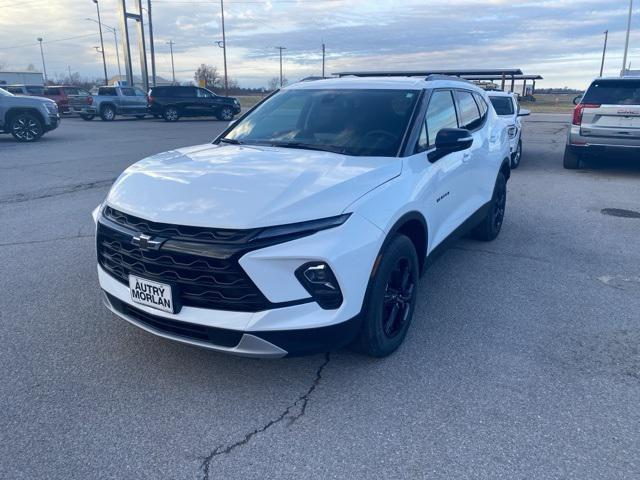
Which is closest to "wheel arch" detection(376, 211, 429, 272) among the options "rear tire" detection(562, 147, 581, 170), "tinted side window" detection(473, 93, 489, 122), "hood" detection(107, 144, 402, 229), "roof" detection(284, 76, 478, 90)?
"hood" detection(107, 144, 402, 229)

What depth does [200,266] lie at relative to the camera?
2828mm

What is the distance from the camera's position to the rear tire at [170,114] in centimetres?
2833

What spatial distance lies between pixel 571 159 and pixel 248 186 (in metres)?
10.8

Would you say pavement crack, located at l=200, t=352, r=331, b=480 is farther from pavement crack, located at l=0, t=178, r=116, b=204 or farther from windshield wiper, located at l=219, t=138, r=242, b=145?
pavement crack, located at l=0, t=178, r=116, b=204

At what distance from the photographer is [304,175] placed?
3283 mm

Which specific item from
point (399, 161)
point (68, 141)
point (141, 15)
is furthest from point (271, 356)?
point (141, 15)

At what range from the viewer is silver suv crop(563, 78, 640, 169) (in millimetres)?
10219

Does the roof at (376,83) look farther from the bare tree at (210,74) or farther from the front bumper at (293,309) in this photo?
the bare tree at (210,74)

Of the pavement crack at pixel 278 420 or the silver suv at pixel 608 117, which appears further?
the silver suv at pixel 608 117

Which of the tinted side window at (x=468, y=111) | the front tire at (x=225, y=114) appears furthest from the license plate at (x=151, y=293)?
the front tire at (x=225, y=114)

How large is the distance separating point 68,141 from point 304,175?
16253mm

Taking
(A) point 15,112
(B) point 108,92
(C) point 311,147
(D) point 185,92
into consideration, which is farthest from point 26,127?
(C) point 311,147

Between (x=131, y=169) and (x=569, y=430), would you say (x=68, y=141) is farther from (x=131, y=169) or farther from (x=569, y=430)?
(x=569, y=430)

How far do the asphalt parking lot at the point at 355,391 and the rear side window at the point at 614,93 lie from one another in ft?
20.8
